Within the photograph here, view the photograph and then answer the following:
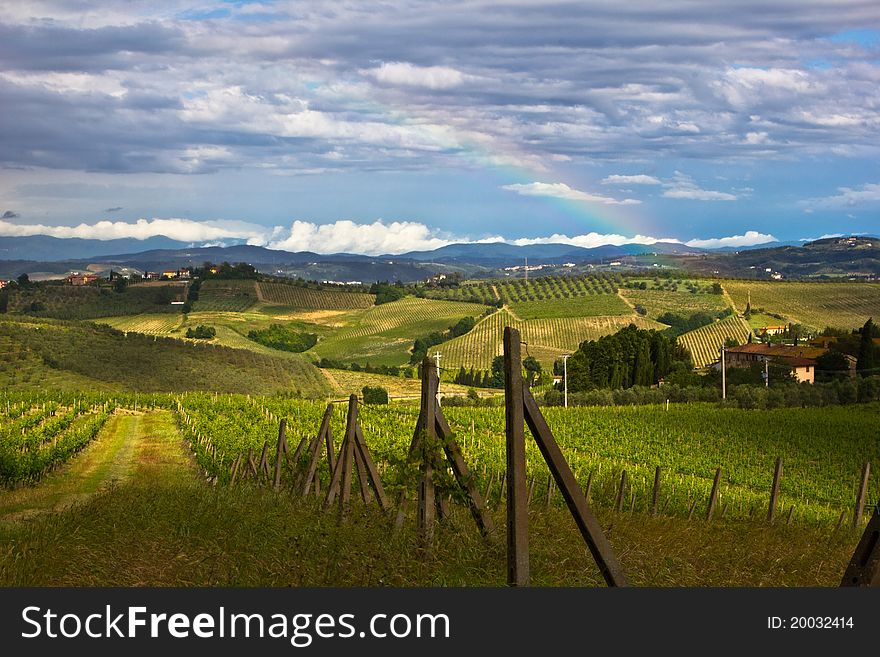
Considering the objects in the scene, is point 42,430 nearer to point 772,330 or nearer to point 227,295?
point 772,330

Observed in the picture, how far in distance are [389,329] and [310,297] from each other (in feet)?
85.3

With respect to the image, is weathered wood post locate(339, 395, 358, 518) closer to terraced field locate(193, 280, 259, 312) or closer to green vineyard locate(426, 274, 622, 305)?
terraced field locate(193, 280, 259, 312)

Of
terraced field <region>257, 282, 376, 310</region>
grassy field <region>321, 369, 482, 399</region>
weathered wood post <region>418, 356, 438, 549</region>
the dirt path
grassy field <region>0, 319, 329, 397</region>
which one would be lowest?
grassy field <region>321, 369, 482, 399</region>

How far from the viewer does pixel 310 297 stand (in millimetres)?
175875

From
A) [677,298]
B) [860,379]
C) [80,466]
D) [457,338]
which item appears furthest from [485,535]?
[677,298]

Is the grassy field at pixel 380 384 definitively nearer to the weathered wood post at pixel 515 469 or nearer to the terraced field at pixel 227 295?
the terraced field at pixel 227 295

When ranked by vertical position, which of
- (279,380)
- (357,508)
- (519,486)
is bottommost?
(279,380)

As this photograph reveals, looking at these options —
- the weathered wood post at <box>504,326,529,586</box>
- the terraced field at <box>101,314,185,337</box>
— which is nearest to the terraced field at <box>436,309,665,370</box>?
the terraced field at <box>101,314,185,337</box>

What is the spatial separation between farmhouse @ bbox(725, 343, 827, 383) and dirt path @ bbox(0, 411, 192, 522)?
177 ft

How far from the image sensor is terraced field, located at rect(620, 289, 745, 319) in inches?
5896

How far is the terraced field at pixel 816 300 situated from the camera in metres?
142

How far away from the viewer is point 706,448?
48.2m

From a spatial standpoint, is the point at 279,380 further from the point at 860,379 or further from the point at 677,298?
the point at 677,298

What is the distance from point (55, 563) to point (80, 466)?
2594 cm
